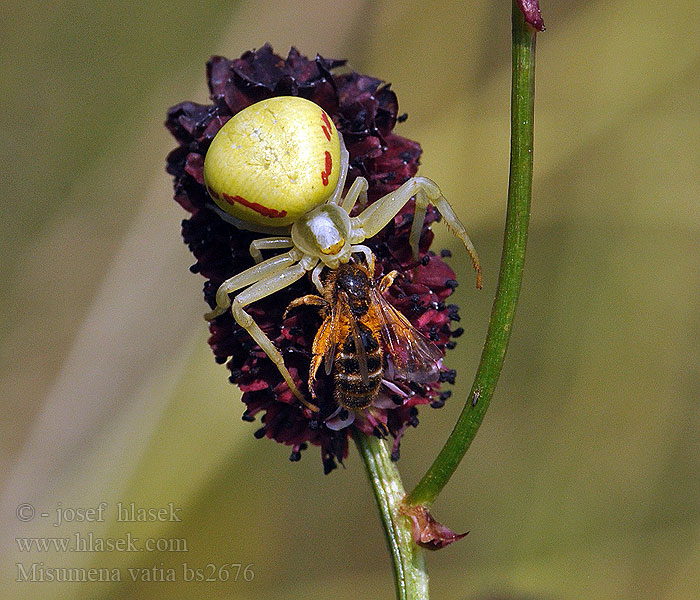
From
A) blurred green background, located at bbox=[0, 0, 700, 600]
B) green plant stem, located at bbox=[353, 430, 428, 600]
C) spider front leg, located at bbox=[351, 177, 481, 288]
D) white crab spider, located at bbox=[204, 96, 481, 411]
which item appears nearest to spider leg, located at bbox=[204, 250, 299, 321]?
white crab spider, located at bbox=[204, 96, 481, 411]

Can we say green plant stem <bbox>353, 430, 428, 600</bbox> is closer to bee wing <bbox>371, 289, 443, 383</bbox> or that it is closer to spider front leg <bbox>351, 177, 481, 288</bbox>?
bee wing <bbox>371, 289, 443, 383</bbox>

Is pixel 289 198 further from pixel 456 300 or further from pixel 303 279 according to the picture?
pixel 456 300

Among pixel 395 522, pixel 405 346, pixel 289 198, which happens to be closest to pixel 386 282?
pixel 405 346

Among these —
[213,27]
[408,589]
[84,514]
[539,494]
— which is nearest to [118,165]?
[213,27]

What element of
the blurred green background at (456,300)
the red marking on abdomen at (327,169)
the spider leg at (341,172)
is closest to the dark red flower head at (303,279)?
the spider leg at (341,172)

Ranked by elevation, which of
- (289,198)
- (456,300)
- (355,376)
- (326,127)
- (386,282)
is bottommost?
(456,300)

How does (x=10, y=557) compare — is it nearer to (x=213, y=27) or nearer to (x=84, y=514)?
(x=84, y=514)
